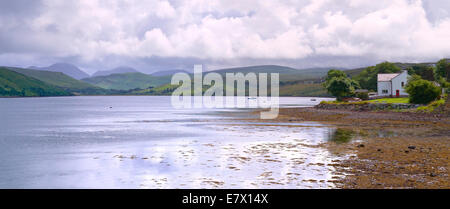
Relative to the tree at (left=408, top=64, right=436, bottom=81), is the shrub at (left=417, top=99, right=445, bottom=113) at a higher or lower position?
lower

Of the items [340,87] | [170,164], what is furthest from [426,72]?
[170,164]

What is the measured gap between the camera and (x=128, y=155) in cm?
3388

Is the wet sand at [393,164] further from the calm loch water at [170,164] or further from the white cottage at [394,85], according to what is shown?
the white cottage at [394,85]

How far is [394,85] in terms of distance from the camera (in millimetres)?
126188

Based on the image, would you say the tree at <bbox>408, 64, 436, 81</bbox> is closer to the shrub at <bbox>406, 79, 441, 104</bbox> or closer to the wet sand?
the shrub at <bbox>406, 79, 441, 104</bbox>

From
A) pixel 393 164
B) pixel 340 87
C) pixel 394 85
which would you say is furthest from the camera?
pixel 340 87

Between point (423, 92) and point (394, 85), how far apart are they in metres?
36.2

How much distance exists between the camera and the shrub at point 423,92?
296 feet

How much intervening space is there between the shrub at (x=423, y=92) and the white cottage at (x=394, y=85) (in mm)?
31207

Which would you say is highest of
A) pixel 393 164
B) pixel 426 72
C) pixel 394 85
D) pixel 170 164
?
pixel 426 72

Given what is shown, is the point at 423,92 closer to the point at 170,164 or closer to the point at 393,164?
the point at 393,164

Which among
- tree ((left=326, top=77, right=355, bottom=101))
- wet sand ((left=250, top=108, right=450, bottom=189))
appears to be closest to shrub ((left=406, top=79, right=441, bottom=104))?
tree ((left=326, top=77, right=355, bottom=101))

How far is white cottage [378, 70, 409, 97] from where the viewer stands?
12481cm

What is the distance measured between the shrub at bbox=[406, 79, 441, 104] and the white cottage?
3121cm
